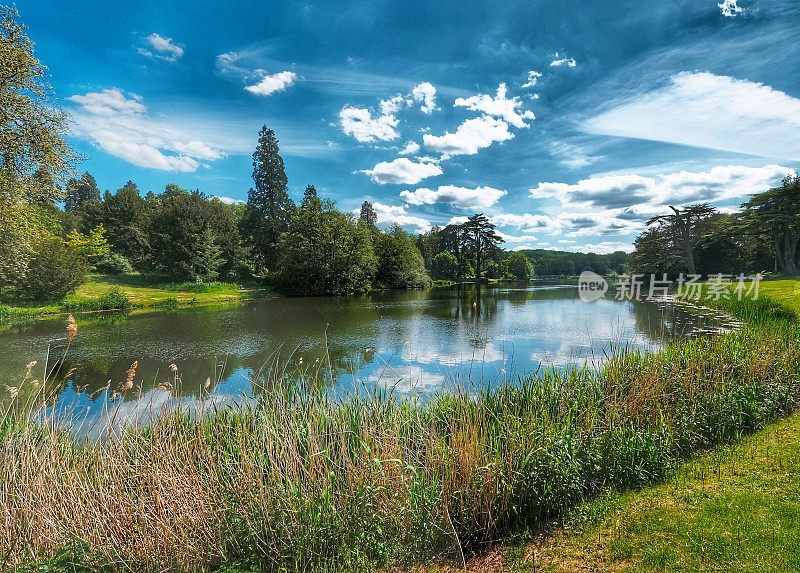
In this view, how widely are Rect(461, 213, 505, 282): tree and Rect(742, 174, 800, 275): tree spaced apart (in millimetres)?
39508

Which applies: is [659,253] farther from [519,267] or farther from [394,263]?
[519,267]

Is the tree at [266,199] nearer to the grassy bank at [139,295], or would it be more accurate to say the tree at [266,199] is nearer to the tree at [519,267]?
the grassy bank at [139,295]

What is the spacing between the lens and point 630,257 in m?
59.3

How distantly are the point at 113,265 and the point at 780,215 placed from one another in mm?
64897

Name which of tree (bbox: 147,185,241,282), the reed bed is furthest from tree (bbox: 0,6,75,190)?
tree (bbox: 147,185,241,282)

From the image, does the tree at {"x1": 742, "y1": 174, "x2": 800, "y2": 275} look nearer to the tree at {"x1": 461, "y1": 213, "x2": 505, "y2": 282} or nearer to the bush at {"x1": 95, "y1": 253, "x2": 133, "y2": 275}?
the tree at {"x1": 461, "y1": 213, "x2": 505, "y2": 282}

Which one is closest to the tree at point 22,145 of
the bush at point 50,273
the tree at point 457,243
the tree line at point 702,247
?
the bush at point 50,273

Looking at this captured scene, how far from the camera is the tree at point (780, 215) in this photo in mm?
34344

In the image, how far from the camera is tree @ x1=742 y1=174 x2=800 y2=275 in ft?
113

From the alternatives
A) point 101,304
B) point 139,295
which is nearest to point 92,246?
point 139,295

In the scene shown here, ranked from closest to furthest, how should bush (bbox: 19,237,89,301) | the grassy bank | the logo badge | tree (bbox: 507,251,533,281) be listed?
1. the grassy bank
2. bush (bbox: 19,237,89,301)
3. the logo badge
4. tree (bbox: 507,251,533,281)

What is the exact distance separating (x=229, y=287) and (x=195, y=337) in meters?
26.4

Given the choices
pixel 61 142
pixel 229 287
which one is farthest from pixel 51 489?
pixel 229 287

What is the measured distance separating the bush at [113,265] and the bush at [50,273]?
620 inches
